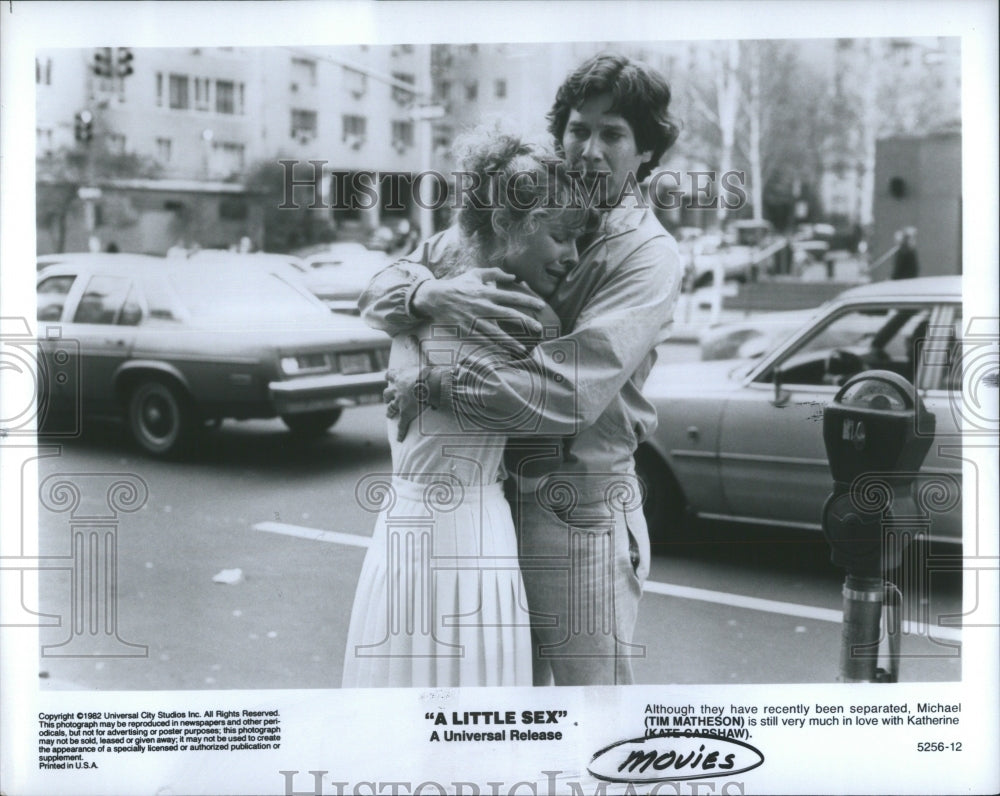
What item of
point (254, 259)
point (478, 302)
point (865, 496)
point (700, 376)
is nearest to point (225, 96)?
point (254, 259)

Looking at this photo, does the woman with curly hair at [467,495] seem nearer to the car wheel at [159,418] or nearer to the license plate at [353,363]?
the license plate at [353,363]

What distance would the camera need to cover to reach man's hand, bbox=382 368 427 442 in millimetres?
3776

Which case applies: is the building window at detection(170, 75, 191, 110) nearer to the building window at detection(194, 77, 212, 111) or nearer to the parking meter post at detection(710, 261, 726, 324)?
the building window at detection(194, 77, 212, 111)

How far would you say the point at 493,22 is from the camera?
3914 mm

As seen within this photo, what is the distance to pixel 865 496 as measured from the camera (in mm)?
3969

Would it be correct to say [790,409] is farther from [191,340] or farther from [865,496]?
[191,340]

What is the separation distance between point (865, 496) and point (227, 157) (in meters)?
2.33

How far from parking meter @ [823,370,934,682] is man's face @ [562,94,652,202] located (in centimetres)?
100

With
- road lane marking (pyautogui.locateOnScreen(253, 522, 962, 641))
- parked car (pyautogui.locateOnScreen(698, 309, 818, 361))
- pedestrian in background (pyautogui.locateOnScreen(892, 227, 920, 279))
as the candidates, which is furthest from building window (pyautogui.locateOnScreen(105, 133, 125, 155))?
pedestrian in background (pyautogui.locateOnScreen(892, 227, 920, 279))

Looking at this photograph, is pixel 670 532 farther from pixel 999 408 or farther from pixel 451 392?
pixel 999 408

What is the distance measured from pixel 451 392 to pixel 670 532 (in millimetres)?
910

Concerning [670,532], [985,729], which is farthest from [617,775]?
[985,729]

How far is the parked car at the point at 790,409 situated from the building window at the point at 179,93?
174 centimetres

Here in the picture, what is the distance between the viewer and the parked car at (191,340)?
396cm
